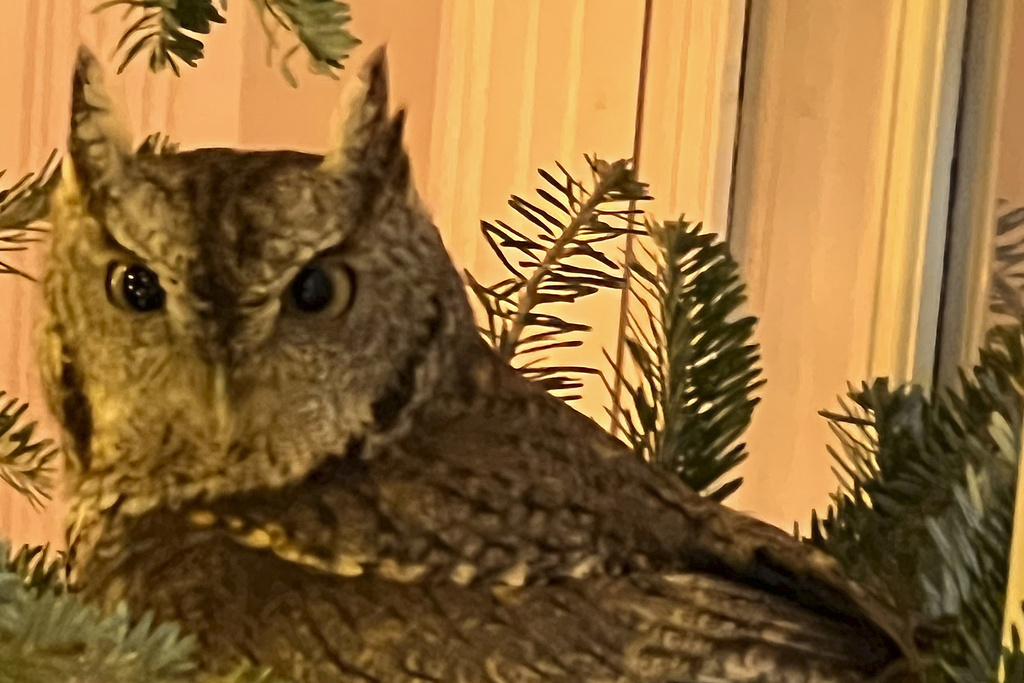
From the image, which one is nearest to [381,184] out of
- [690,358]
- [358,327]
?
[358,327]

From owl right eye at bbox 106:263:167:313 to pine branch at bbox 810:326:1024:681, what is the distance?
0.29 metres

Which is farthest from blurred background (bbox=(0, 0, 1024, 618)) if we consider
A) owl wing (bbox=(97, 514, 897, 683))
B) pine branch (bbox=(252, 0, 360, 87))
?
pine branch (bbox=(252, 0, 360, 87))

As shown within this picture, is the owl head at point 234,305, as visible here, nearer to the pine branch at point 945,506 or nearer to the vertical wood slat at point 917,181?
the pine branch at point 945,506

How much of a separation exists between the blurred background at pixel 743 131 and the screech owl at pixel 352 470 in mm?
222

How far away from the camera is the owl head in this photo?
0.40m

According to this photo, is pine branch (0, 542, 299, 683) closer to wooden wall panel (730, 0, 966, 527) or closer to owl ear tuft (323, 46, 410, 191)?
owl ear tuft (323, 46, 410, 191)

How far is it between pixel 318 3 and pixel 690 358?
24cm

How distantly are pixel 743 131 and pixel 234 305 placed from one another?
20.5 inches

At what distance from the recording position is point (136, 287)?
0.42 meters

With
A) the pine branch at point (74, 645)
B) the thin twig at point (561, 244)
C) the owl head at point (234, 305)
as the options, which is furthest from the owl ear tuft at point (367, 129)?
the pine branch at point (74, 645)

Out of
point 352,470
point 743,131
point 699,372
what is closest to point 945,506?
point 699,372

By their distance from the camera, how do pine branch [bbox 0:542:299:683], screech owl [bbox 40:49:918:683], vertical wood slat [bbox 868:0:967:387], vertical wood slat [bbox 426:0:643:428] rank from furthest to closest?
1. vertical wood slat [bbox 426:0:643:428]
2. vertical wood slat [bbox 868:0:967:387]
3. screech owl [bbox 40:49:918:683]
4. pine branch [bbox 0:542:299:683]

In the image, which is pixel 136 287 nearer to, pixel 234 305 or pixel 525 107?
pixel 234 305

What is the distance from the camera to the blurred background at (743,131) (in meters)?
0.70
